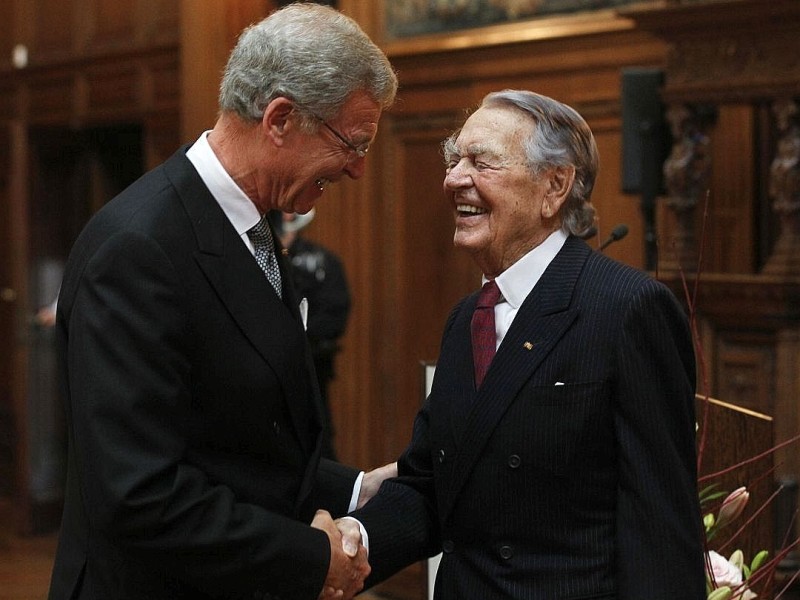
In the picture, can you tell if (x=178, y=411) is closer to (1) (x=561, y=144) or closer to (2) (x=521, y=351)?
(2) (x=521, y=351)

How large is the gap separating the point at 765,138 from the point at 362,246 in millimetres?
2519

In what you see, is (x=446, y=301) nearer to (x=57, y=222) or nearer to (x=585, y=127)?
(x=57, y=222)

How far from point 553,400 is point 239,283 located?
583 mm

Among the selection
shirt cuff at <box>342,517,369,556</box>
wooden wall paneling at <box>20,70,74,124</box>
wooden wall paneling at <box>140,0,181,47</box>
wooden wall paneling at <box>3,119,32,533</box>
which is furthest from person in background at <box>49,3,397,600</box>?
wooden wall paneling at <box>20,70,74,124</box>

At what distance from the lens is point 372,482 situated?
271 centimetres

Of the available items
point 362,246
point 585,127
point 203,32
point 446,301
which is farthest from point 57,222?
point 585,127

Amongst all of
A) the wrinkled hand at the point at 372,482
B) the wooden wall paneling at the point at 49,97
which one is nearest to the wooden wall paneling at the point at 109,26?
the wooden wall paneling at the point at 49,97

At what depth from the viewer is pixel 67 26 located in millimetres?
8773

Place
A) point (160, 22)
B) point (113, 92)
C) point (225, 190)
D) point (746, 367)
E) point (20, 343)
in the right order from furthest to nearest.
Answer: point (113, 92), point (20, 343), point (160, 22), point (746, 367), point (225, 190)

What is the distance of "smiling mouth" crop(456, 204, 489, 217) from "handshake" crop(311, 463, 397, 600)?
625mm

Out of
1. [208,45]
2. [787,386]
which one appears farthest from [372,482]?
[208,45]

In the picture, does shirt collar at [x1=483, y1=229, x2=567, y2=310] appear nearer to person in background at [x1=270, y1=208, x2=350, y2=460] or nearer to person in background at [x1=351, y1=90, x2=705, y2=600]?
person in background at [x1=351, y1=90, x2=705, y2=600]

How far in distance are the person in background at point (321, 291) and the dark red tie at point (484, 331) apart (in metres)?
3.50

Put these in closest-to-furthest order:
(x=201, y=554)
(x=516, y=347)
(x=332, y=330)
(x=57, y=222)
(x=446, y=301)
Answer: (x=201, y=554), (x=516, y=347), (x=332, y=330), (x=446, y=301), (x=57, y=222)
